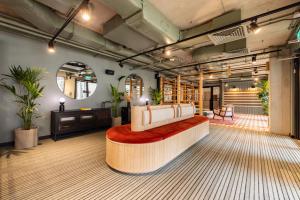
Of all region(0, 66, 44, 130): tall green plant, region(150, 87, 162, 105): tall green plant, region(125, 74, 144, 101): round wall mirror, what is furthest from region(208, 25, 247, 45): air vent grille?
region(150, 87, 162, 105): tall green plant

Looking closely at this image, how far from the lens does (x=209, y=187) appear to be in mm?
2059

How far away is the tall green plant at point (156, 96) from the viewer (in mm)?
8141

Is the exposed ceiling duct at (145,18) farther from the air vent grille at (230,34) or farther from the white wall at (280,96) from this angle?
the white wall at (280,96)

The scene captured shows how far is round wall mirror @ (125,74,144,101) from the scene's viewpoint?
696 cm

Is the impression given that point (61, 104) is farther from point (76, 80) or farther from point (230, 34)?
point (230, 34)

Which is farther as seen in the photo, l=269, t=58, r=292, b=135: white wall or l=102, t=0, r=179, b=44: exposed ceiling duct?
l=269, t=58, r=292, b=135: white wall

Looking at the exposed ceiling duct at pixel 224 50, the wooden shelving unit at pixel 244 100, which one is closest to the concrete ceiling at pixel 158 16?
the exposed ceiling duct at pixel 224 50

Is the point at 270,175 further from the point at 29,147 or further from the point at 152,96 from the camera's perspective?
the point at 152,96

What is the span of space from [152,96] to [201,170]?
602 centimetres

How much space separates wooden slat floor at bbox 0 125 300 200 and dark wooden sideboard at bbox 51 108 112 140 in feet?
2.32

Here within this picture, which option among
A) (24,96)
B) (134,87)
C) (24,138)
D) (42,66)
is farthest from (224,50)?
(24,138)

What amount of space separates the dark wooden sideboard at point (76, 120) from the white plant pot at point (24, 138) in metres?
0.59

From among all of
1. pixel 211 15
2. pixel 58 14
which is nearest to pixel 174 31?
pixel 211 15

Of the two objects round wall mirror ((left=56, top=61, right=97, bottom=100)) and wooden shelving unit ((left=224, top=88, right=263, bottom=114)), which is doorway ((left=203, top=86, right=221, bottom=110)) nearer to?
wooden shelving unit ((left=224, top=88, right=263, bottom=114))
